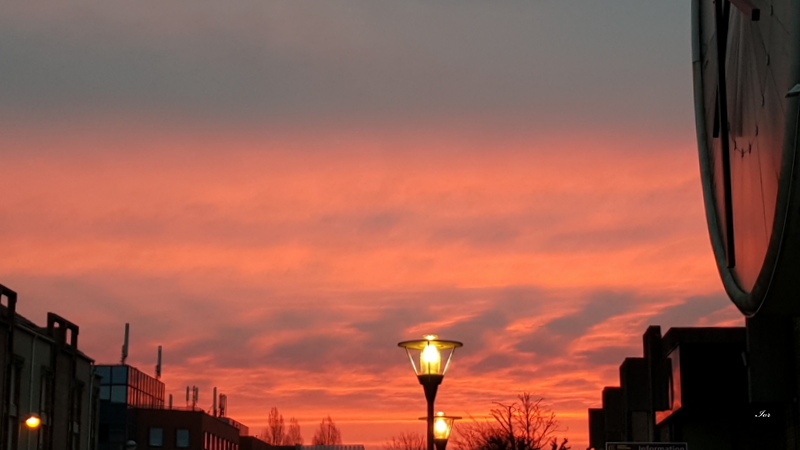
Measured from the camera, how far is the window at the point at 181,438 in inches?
5007

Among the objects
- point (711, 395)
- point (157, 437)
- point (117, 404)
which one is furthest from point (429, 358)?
point (157, 437)

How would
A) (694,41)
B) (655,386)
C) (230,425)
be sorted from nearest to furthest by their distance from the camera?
(694,41) → (655,386) → (230,425)

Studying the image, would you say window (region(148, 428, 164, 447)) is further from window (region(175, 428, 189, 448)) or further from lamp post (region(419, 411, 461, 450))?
lamp post (region(419, 411, 461, 450))

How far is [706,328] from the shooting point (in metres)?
38.8

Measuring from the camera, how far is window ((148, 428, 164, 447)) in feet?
414

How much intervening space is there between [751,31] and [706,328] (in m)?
23.0

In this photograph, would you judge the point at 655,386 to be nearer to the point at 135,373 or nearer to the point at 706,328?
the point at 706,328

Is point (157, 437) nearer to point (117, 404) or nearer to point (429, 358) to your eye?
point (117, 404)

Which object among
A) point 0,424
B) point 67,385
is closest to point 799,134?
point 0,424

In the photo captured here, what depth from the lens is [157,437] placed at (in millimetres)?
126625

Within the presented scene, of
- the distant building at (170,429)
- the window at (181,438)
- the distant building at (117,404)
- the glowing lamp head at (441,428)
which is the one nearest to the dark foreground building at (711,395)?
the glowing lamp head at (441,428)

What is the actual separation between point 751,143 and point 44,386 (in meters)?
54.7

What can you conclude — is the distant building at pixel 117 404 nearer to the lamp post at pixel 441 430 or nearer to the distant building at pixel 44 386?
the distant building at pixel 44 386

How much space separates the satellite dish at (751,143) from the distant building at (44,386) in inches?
1709
